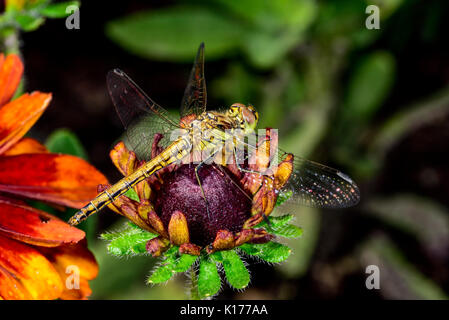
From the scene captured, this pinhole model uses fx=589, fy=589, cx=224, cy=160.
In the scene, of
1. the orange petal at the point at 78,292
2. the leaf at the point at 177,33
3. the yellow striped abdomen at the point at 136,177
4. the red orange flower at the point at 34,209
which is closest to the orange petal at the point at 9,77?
the red orange flower at the point at 34,209

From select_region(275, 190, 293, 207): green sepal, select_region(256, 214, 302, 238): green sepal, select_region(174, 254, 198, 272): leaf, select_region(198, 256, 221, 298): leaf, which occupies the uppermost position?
select_region(275, 190, 293, 207): green sepal

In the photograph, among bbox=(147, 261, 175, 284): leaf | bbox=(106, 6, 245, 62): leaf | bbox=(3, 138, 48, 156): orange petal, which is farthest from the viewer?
bbox=(106, 6, 245, 62): leaf

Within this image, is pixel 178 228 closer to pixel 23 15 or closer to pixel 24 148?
pixel 24 148

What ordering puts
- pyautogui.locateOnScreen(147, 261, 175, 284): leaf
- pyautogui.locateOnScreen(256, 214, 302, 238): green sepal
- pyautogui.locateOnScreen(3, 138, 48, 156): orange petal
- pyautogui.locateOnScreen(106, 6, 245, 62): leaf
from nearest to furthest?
pyautogui.locateOnScreen(147, 261, 175, 284): leaf → pyautogui.locateOnScreen(256, 214, 302, 238): green sepal → pyautogui.locateOnScreen(3, 138, 48, 156): orange petal → pyautogui.locateOnScreen(106, 6, 245, 62): leaf

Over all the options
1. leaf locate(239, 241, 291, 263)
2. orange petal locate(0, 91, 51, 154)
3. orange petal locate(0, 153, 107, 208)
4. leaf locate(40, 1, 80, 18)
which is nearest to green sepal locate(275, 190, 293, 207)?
leaf locate(239, 241, 291, 263)

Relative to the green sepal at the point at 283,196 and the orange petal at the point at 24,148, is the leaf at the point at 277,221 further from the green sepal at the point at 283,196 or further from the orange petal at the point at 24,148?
the orange petal at the point at 24,148

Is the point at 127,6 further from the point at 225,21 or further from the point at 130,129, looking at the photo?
the point at 130,129

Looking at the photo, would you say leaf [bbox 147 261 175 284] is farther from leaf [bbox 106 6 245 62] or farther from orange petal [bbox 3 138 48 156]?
leaf [bbox 106 6 245 62]

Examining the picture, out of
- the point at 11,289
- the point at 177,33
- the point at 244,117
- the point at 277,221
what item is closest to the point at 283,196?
the point at 277,221
